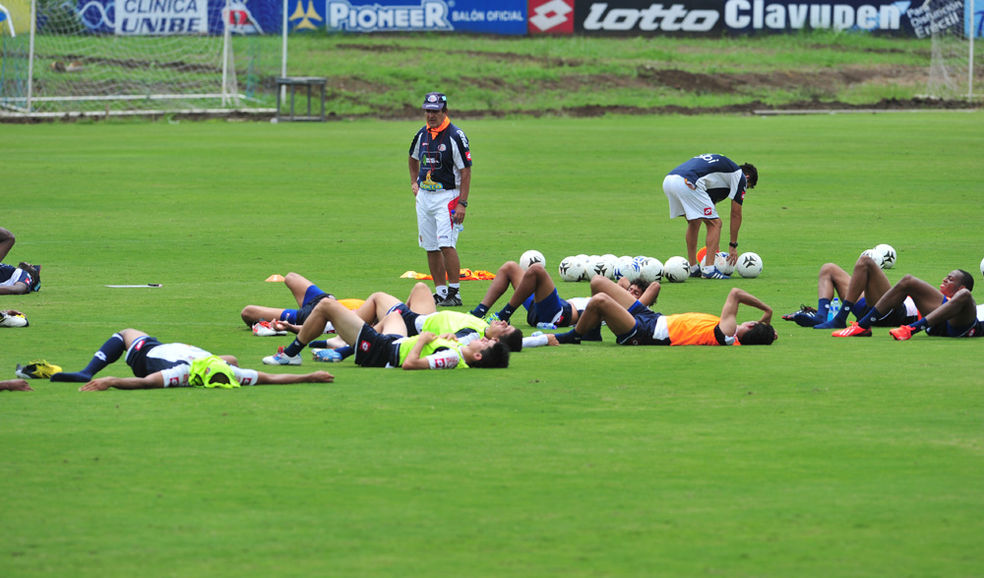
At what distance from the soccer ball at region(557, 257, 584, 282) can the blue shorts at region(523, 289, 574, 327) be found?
3.94 m

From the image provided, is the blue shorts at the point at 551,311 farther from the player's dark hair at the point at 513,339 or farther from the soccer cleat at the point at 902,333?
the soccer cleat at the point at 902,333

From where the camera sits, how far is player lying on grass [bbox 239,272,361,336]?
1484cm

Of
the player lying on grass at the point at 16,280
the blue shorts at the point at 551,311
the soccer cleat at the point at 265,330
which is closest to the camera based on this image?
the soccer cleat at the point at 265,330

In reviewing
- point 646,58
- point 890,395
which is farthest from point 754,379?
point 646,58

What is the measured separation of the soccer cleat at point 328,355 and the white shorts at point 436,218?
14.4 feet

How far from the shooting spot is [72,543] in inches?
301

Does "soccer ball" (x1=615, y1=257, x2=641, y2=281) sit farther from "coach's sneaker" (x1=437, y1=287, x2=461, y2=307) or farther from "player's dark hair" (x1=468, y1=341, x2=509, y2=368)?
"player's dark hair" (x1=468, y1=341, x2=509, y2=368)

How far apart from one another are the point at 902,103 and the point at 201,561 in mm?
53252

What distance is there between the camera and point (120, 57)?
5412cm

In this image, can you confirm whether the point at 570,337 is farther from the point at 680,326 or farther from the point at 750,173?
the point at 750,173

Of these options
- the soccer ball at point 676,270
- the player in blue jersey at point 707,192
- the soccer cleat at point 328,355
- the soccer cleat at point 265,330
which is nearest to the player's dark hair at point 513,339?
the soccer cleat at point 328,355

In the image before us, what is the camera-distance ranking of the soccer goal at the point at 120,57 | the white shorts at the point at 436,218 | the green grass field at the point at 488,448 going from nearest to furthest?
the green grass field at the point at 488,448 < the white shorts at the point at 436,218 < the soccer goal at the point at 120,57

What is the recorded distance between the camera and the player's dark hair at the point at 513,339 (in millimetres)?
13484

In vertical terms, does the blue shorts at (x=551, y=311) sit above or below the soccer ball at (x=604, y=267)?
below
